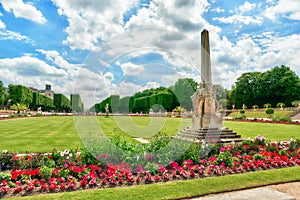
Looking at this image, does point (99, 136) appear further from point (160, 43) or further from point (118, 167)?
point (160, 43)

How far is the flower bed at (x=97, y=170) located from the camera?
502 cm

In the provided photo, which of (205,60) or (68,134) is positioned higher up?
(205,60)

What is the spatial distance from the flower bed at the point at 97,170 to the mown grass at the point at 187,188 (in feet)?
1.21

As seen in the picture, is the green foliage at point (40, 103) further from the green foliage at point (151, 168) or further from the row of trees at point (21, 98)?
the green foliage at point (151, 168)

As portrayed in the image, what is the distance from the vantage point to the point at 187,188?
16.6ft

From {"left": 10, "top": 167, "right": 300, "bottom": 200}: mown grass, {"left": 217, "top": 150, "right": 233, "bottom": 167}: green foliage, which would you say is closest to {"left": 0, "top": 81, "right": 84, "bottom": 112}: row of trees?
{"left": 217, "top": 150, "right": 233, "bottom": 167}: green foliage

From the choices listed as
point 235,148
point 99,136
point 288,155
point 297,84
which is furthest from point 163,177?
point 297,84

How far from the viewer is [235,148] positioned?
853 cm

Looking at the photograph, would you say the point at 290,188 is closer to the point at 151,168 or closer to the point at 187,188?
the point at 187,188

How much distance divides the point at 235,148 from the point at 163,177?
13.4 feet

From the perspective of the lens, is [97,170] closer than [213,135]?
Yes

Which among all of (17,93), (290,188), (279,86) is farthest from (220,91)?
(17,93)

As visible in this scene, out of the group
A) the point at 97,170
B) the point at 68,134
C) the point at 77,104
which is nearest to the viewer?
the point at 97,170

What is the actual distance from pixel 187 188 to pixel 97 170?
2.33 metres
